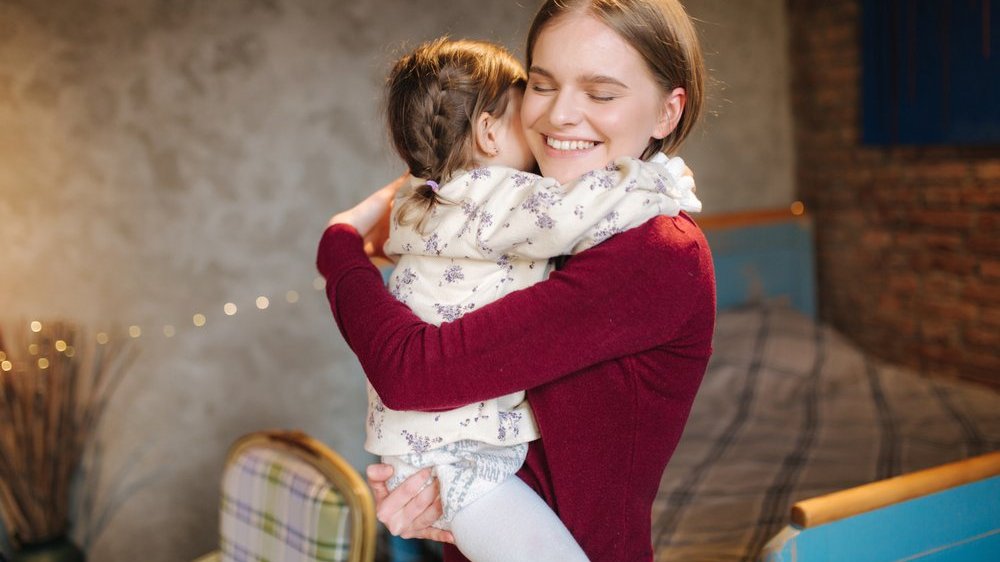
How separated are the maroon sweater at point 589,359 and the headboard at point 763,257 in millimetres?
2902

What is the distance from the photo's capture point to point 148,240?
299cm

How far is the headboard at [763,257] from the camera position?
4082 millimetres

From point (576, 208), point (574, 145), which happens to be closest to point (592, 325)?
point (576, 208)

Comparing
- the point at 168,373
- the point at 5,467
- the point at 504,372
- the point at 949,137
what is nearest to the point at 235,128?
the point at 168,373

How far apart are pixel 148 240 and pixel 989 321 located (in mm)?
2966

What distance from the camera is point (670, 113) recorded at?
129 cm

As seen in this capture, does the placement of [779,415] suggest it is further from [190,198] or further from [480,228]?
[480,228]

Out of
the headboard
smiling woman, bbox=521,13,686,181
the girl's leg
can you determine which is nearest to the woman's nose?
smiling woman, bbox=521,13,686,181

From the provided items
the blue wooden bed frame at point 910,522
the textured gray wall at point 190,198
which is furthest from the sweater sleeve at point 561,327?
the textured gray wall at point 190,198

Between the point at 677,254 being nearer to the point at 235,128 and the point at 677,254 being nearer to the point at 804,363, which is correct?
the point at 235,128

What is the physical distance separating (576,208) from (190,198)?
2.19 meters

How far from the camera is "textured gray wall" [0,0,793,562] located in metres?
2.83

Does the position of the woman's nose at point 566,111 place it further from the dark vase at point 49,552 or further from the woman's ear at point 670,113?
the dark vase at point 49,552

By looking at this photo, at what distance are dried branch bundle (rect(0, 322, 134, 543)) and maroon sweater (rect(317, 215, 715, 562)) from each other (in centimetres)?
184
